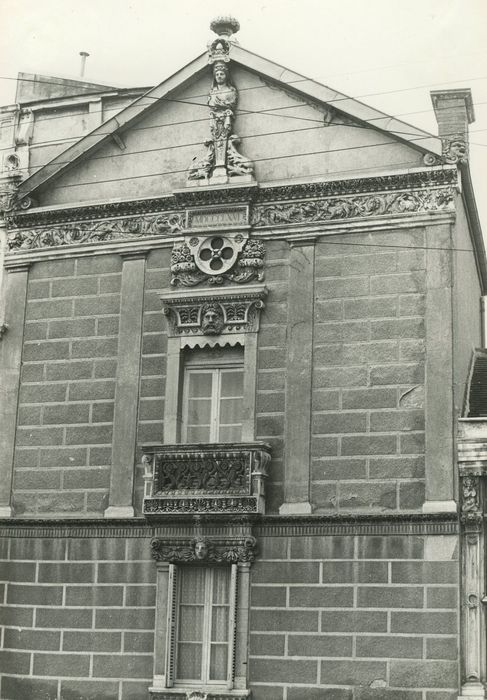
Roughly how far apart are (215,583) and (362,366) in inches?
177

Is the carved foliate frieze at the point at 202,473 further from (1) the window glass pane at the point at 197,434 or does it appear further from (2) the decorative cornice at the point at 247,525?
(1) the window glass pane at the point at 197,434

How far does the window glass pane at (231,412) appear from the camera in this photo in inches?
831

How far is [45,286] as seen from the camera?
75.4 ft

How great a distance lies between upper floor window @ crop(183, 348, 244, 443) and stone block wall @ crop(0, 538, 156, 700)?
2292mm

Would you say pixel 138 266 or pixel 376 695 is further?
pixel 138 266

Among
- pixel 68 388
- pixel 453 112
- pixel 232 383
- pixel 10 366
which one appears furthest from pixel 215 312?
pixel 453 112

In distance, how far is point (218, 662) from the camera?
1992cm

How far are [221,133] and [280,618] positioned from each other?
29.3 feet

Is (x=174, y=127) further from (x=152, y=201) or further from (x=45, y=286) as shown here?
(x=45, y=286)

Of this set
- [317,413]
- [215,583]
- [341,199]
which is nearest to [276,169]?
[341,199]

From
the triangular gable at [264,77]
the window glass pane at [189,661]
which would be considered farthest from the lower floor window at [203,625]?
the triangular gable at [264,77]

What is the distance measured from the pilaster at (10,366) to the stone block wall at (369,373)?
5.86 meters

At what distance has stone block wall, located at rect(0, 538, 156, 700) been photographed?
20.5 meters

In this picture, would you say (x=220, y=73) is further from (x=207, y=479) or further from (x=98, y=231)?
(x=207, y=479)
